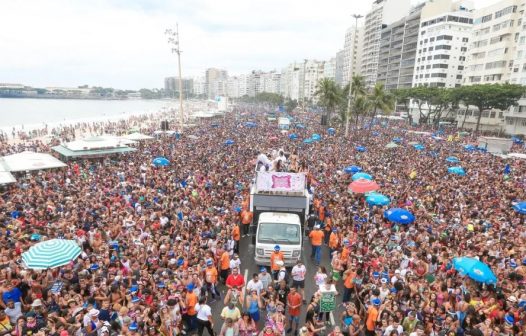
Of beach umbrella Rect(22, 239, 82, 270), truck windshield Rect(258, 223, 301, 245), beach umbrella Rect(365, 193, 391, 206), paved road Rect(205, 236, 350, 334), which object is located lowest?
paved road Rect(205, 236, 350, 334)

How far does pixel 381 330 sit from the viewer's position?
7.38m

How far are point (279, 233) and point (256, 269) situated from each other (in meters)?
1.56

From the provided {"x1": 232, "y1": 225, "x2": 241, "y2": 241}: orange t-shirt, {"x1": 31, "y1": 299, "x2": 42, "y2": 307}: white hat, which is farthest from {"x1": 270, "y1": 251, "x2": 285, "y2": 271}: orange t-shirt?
{"x1": 31, "y1": 299, "x2": 42, "y2": 307}: white hat

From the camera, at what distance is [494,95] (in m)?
49.0

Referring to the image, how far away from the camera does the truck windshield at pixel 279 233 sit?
11.2m

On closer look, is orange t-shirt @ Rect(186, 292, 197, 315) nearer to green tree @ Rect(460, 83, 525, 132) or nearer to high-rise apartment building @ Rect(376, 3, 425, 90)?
green tree @ Rect(460, 83, 525, 132)

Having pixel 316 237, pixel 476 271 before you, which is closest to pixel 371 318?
pixel 476 271

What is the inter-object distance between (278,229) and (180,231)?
368 centimetres

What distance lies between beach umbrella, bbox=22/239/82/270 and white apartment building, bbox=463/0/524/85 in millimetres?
67384

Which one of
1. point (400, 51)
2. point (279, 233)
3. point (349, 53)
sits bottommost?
point (279, 233)

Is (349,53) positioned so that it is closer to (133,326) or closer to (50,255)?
(50,255)

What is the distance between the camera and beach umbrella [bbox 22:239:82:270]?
26.7 ft

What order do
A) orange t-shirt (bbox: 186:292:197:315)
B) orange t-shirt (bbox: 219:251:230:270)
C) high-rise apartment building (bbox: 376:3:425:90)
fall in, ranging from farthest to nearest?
high-rise apartment building (bbox: 376:3:425:90) → orange t-shirt (bbox: 219:251:230:270) → orange t-shirt (bbox: 186:292:197:315)

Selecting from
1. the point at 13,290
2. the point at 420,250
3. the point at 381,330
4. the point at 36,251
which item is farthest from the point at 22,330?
the point at 420,250
